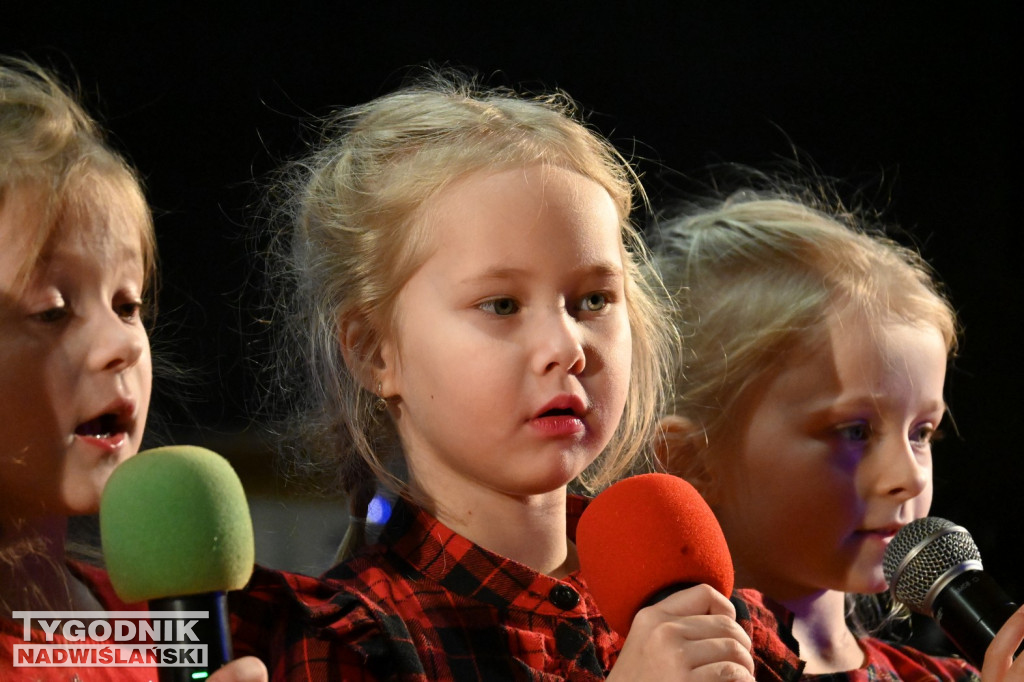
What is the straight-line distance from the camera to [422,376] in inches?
48.4

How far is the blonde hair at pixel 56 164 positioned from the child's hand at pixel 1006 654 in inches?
38.9

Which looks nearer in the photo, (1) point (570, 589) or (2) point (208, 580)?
(2) point (208, 580)

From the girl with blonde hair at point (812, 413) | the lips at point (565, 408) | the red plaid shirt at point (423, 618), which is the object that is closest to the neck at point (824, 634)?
the girl with blonde hair at point (812, 413)

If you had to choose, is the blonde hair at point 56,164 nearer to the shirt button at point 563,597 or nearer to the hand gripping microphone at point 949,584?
the shirt button at point 563,597

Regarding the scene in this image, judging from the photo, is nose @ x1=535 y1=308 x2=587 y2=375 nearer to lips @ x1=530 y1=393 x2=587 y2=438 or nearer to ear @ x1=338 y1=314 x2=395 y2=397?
lips @ x1=530 y1=393 x2=587 y2=438

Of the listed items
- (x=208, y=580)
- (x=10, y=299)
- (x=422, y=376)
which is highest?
(x=10, y=299)

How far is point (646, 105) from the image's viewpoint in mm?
1818

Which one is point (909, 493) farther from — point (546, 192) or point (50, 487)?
point (50, 487)

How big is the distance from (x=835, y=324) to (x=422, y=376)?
602 mm

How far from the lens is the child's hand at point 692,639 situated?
993mm

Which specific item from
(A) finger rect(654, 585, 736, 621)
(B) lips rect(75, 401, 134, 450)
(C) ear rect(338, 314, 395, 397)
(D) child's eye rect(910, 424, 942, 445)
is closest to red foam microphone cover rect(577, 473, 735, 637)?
(A) finger rect(654, 585, 736, 621)

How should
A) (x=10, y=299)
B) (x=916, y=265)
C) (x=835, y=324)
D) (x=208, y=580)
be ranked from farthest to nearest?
1. (x=916, y=265)
2. (x=835, y=324)
3. (x=10, y=299)
4. (x=208, y=580)

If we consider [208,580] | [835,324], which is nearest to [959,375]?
[835,324]

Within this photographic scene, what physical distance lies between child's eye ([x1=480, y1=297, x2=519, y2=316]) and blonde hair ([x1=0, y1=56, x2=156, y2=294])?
1.31 ft
